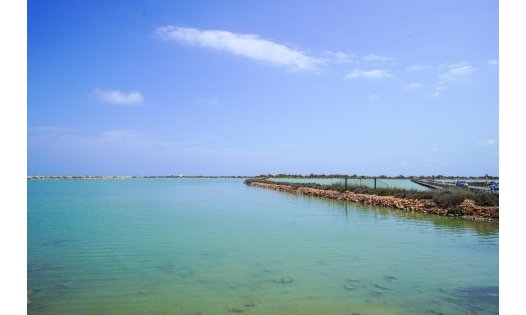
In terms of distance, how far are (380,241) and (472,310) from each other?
5.21m

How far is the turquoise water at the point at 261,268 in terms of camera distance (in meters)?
5.47

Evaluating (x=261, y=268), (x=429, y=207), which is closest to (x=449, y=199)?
(x=429, y=207)

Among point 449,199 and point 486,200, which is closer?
point 486,200

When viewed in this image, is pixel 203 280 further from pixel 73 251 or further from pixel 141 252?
pixel 73 251

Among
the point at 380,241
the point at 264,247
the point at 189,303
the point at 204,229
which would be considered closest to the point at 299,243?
the point at 264,247

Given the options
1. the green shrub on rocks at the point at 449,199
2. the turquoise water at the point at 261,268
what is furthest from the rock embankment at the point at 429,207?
the turquoise water at the point at 261,268

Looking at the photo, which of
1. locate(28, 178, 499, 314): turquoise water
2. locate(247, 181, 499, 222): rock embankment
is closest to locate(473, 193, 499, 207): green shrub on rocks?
locate(247, 181, 499, 222): rock embankment

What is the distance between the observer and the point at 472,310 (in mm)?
5309

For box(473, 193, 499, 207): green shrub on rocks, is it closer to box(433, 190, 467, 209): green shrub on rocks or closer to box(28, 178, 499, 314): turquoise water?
box(433, 190, 467, 209): green shrub on rocks

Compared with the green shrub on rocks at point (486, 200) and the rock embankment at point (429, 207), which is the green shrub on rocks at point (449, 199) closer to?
the rock embankment at point (429, 207)

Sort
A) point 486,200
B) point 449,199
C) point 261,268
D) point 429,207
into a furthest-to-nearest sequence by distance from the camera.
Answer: point 429,207 → point 449,199 → point 486,200 → point 261,268

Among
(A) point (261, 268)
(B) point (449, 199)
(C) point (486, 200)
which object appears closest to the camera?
(A) point (261, 268)

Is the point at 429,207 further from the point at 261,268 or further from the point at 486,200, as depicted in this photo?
the point at 261,268

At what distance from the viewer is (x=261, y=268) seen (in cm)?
742
